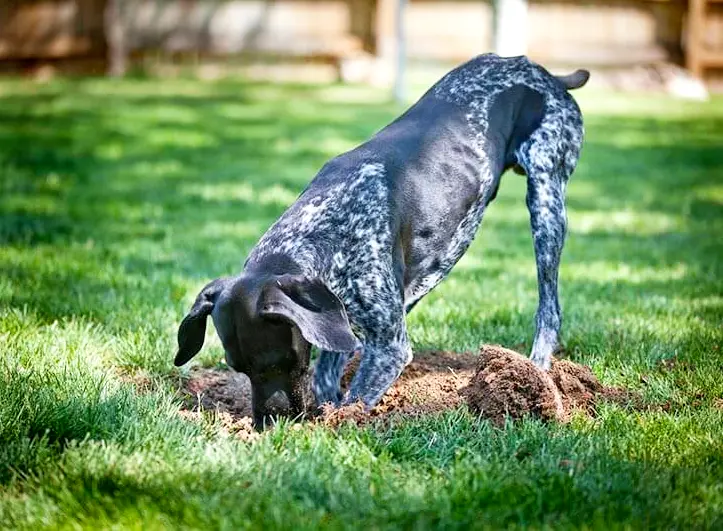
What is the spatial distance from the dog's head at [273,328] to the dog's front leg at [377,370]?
14.3 inches

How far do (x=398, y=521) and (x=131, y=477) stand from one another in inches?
33.3

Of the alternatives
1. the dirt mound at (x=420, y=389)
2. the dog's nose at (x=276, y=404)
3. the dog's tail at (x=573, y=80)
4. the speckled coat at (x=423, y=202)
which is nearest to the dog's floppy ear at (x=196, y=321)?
the speckled coat at (x=423, y=202)

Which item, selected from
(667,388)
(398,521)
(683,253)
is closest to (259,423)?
(398,521)

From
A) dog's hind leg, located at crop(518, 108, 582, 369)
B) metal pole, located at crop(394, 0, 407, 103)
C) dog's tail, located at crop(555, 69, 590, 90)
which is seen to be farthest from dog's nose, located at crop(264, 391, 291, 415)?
metal pole, located at crop(394, 0, 407, 103)

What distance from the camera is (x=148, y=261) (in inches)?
279

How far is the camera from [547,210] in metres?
4.91

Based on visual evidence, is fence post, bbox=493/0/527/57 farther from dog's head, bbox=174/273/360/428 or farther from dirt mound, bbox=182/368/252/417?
dog's head, bbox=174/273/360/428

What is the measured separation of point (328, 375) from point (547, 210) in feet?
4.41

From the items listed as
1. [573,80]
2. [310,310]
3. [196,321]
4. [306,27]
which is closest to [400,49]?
[306,27]

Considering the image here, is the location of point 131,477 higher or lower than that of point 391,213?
lower

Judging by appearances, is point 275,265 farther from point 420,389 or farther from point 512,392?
point 512,392

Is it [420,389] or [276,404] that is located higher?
[276,404]

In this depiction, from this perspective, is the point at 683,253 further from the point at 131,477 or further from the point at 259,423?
the point at 131,477

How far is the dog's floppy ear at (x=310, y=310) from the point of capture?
141 inches
